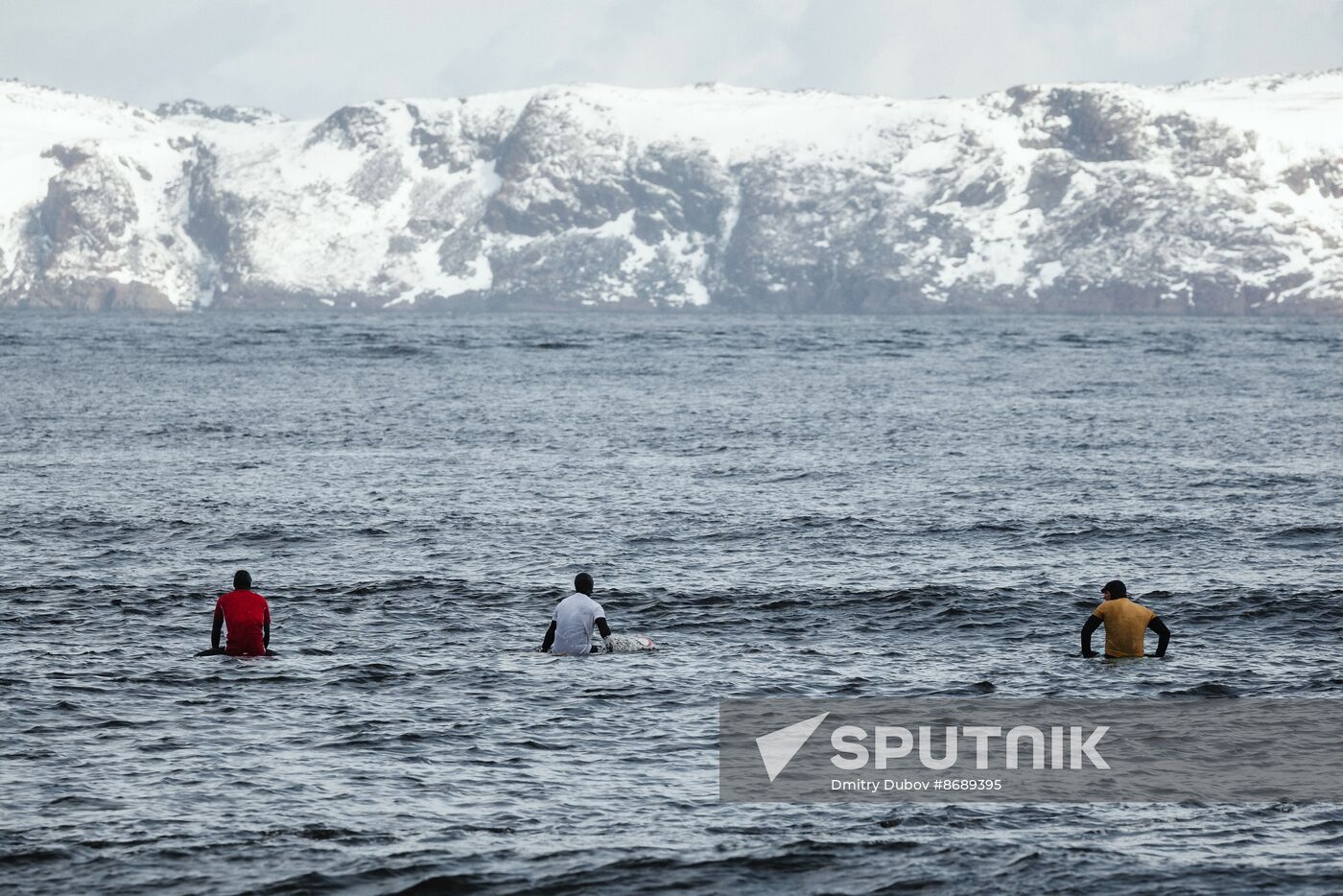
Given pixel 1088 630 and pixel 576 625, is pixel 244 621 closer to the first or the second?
pixel 576 625

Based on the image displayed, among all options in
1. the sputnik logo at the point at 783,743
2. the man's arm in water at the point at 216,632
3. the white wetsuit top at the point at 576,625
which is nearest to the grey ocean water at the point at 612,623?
the man's arm in water at the point at 216,632

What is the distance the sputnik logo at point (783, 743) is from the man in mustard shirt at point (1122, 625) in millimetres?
6000

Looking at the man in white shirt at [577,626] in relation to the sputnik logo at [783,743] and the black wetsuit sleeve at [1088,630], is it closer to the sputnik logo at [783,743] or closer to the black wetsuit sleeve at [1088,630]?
the sputnik logo at [783,743]

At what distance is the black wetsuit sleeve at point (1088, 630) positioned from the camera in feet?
89.5

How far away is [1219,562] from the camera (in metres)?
37.5

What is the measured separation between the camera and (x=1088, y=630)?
89.8ft

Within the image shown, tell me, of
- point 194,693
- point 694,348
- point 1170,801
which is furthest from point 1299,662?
point 694,348

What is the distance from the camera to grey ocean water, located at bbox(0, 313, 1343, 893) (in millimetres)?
18281

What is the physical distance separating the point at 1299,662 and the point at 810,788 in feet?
36.5

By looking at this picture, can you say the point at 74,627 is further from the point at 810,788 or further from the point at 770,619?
the point at 810,788
